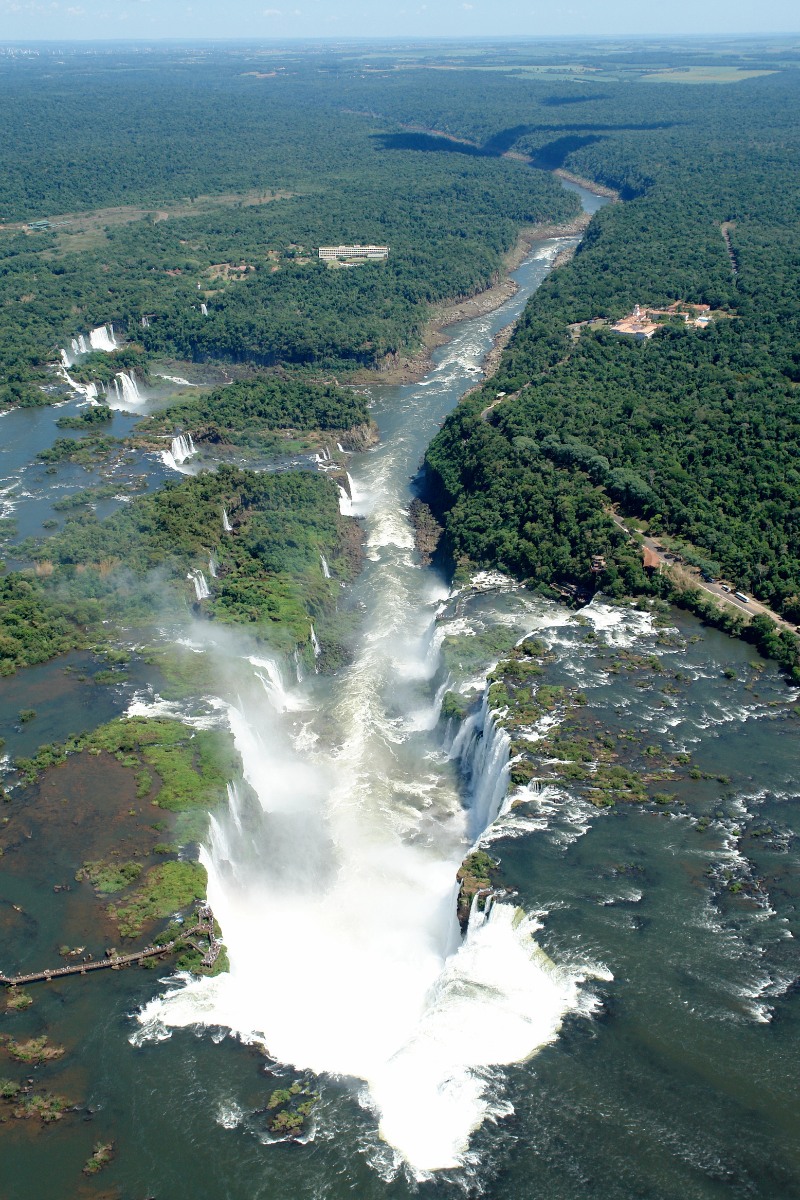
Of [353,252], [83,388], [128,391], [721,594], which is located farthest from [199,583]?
[353,252]

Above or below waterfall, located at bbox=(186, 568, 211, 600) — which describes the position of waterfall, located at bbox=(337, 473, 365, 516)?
below

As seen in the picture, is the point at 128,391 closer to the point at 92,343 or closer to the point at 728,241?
the point at 92,343

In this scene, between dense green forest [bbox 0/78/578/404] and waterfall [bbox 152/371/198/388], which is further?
dense green forest [bbox 0/78/578/404]

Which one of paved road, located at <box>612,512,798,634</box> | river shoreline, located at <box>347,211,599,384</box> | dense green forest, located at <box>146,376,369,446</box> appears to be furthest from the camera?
river shoreline, located at <box>347,211,599,384</box>

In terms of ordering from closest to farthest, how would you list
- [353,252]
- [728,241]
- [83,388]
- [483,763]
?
[483,763] → [83,388] → [728,241] → [353,252]

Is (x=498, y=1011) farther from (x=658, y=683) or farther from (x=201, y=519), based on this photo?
(x=201, y=519)

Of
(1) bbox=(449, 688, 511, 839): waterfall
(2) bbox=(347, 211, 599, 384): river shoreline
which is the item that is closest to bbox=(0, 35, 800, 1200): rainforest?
(1) bbox=(449, 688, 511, 839): waterfall

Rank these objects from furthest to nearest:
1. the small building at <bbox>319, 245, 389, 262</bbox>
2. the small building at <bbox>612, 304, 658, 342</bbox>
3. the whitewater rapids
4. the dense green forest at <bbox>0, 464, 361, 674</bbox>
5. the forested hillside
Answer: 1. the small building at <bbox>319, 245, 389, 262</bbox>
2. the small building at <bbox>612, 304, 658, 342</bbox>
3. the forested hillside
4. the dense green forest at <bbox>0, 464, 361, 674</bbox>
5. the whitewater rapids

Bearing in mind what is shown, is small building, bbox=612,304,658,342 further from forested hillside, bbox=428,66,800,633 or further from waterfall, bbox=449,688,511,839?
waterfall, bbox=449,688,511,839

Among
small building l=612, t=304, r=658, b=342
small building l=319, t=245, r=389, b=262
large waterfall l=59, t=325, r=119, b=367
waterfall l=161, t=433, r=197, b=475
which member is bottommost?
waterfall l=161, t=433, r=197, b=475
